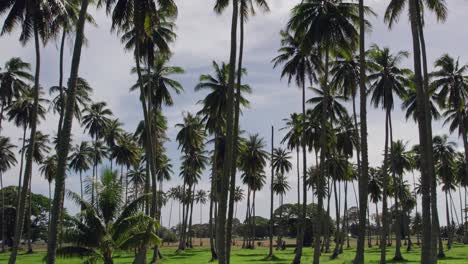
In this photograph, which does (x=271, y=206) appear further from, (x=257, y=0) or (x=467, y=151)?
(x=257, y=0)

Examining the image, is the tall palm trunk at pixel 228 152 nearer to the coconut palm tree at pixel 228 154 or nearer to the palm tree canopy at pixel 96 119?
the coconut palm tree at pixel 228 154

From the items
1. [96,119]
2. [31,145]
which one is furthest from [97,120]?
[31,145]

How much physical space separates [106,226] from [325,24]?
16.0m

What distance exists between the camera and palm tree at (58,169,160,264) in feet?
70.5

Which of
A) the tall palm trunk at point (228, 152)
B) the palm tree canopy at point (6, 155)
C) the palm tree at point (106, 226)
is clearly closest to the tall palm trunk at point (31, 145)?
the palm tree at point (106, 226)

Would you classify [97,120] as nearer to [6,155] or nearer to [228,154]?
[6,155]

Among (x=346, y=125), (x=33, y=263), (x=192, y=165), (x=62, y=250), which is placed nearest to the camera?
(x=62, y=250)

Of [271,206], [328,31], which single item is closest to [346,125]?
[271,206]

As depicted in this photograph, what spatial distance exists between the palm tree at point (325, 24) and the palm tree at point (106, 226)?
12.7 metres

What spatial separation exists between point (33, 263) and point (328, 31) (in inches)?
1373

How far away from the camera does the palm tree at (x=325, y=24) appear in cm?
2881

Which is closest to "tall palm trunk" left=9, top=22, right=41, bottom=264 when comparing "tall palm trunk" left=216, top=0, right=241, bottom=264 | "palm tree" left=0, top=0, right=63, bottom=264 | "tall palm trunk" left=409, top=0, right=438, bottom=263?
"palm tree" left=0, top=0, right=63, bottom=264

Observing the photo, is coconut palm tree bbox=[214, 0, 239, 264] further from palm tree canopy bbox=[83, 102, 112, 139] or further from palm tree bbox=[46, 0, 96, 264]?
palm tree canopy bbox=[83, 102, 112, 139]

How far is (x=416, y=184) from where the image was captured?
334ft
